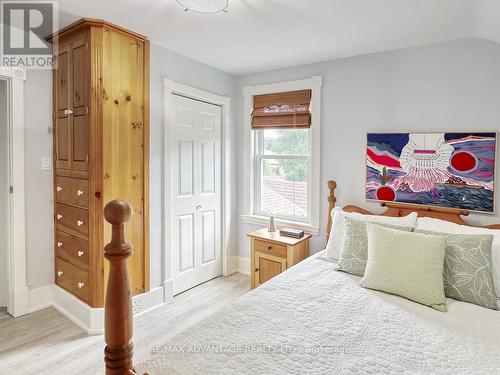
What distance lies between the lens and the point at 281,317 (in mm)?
1652

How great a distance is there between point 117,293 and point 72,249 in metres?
2.03

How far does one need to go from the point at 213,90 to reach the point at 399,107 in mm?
1926

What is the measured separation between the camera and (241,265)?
4031 millimetres

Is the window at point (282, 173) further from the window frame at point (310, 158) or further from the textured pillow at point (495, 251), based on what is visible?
the textured pillow at point (495, 251)

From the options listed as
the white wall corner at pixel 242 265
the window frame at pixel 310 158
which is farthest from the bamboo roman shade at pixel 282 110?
the white wall corner at pixel 242 265

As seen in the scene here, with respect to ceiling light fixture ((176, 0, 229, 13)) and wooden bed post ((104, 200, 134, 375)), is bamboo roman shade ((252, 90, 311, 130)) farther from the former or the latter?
wooden bed post ((104, 200, 134, 375))

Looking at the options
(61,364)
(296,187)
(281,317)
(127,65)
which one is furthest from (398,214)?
(61,364)

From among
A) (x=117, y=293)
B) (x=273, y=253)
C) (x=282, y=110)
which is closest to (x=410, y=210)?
(x=273, y=253)

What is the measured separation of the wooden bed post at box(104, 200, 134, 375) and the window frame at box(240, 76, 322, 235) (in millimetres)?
2544

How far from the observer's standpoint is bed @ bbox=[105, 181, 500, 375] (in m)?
1.08

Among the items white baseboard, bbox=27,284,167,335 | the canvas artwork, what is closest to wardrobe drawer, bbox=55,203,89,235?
white baseboard, bbox=27,284,167,335

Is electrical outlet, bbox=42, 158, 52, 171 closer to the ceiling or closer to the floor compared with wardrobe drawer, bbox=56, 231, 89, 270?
closer to the ceiling

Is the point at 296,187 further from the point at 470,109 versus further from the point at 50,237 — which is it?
the point at 50,237

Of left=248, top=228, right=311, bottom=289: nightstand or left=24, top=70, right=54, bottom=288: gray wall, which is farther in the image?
left=248, top=228, right=311, bottom=289: nightstand
